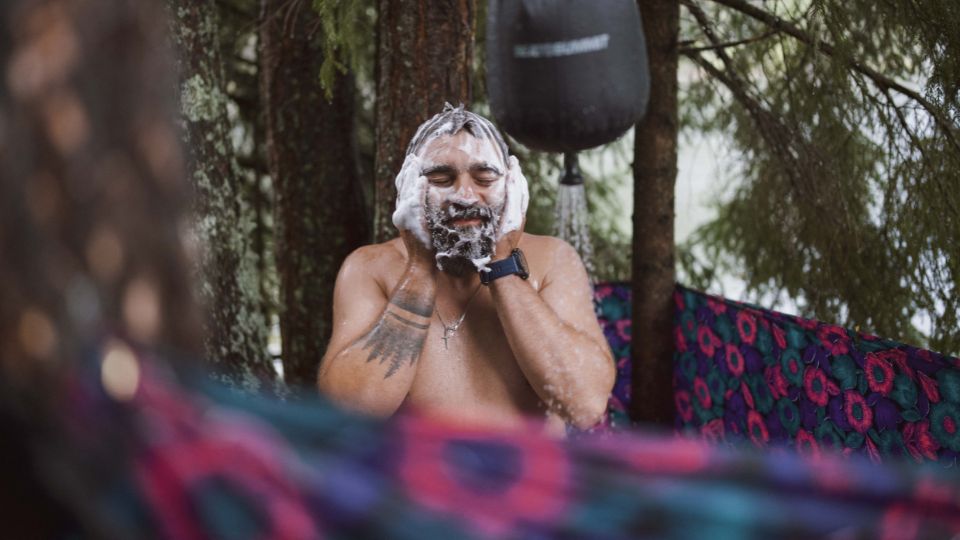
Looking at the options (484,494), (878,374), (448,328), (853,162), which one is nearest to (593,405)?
(448,328)

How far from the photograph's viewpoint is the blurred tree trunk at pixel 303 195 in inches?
180

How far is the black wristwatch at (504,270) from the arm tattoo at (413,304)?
17cm

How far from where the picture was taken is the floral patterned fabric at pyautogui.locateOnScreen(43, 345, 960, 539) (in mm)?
709

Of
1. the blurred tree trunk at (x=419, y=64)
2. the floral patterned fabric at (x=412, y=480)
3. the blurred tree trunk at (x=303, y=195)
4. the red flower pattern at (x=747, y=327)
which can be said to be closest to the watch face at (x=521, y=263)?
the blurred tree trunk at (x=419, y=64)

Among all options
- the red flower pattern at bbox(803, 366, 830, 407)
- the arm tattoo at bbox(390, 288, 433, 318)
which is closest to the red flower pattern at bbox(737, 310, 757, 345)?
the red flower pattern at bbox(803, 366, 830, 407)

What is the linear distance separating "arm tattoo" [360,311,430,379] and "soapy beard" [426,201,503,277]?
0.69 feet

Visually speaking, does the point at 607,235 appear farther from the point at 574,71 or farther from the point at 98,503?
the point at 98,503

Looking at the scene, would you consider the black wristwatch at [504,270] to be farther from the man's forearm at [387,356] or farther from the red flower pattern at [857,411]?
the red flower pattern at [857,411]

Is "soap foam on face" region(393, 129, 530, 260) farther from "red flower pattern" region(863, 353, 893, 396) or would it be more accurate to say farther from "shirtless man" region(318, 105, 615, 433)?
"red flower pattern" region(863, 353, 893, 396)

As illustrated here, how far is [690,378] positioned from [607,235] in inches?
75.3

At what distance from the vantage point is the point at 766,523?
80 centimetres

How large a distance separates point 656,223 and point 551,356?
6.94 feet

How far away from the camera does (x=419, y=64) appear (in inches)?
125

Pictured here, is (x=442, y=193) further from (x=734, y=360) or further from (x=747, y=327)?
(x=734, y=360)
